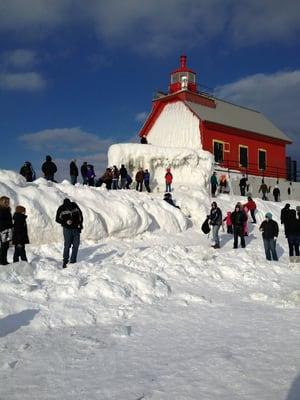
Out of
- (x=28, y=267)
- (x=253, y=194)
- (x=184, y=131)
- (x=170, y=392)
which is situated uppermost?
(x=184, y=131)

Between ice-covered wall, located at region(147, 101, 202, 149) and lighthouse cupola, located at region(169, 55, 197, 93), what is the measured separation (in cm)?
173

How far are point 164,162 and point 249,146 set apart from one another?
36.9 feet

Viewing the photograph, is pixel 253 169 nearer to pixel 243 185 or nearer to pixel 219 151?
pixel 219 151

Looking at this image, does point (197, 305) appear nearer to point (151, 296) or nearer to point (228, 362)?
point (151, 296)

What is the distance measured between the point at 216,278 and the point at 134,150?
527 inches

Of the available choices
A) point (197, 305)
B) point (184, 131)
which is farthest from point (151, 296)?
point (184, 131)

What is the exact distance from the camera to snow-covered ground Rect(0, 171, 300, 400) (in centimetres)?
418

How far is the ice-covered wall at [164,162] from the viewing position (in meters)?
21.9

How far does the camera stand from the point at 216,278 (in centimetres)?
941

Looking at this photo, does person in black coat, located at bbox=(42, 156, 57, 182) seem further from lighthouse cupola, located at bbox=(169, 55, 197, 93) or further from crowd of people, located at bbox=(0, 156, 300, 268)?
lighthouse cupola, located at bbox=(169, 55, 197, 93)

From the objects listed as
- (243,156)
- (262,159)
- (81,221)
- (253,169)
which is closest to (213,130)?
(243,156)

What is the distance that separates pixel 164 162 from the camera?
22312 mm

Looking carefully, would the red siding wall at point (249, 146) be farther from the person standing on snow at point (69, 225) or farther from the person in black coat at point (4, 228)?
the person in black coat at point (4, 228)

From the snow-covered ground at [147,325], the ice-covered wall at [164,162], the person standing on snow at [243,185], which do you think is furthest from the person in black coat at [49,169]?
the person standing on snow at [243,185]
